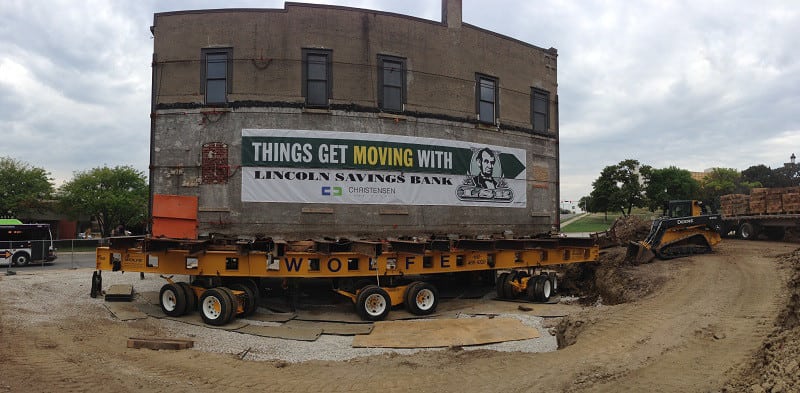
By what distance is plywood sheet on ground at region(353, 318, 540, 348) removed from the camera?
30.5ft

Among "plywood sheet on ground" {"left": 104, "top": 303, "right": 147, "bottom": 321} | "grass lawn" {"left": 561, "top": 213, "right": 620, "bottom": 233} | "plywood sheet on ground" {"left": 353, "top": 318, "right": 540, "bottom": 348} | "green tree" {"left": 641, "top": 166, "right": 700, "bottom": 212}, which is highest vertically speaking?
"green tree" {"left": 641, "top": 166, "right": 700, "bottom": 212}

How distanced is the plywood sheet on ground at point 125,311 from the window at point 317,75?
7351 millimetres

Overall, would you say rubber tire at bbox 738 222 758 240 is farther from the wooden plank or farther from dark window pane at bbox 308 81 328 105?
the wooden plank

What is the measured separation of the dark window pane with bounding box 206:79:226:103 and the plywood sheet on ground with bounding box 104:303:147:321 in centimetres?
624

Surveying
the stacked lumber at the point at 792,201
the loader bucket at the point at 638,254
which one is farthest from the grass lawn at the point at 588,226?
the loader bucket at the point at 638,254

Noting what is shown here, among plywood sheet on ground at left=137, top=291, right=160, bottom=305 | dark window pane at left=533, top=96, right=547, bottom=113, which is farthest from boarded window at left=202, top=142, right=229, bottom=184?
dark window pane at left=533, top=96, right=547, bottom=113

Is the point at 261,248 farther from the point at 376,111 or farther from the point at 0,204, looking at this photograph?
the point at 0,204

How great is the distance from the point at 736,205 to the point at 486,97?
1978 centimetres

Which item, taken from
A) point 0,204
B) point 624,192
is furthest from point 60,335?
point 624,192

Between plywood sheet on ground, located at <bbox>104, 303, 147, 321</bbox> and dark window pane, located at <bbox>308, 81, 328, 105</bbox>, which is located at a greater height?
dark window pane, located at <bbox>308, 81, 328, 105</bbox>

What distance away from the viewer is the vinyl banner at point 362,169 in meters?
13.4

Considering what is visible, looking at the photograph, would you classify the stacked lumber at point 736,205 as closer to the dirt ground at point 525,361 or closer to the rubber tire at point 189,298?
the dirt ground at point 525,361

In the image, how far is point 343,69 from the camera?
14.1m

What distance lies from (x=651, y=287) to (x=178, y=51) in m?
15.4
